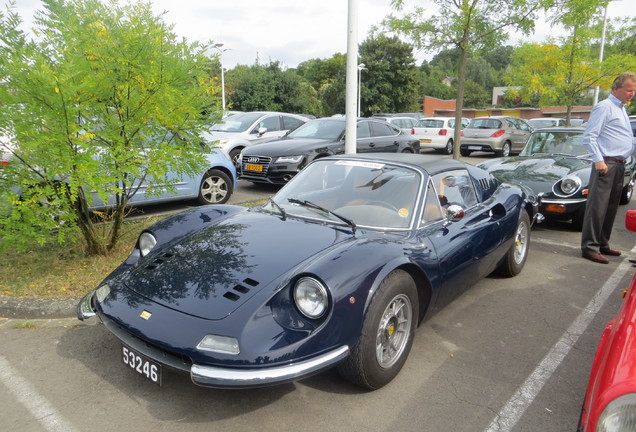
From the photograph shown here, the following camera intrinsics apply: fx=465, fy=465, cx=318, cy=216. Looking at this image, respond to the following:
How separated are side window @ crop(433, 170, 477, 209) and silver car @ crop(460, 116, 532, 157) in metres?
13.6

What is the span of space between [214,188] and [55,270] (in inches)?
139

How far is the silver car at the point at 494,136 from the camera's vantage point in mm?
16875

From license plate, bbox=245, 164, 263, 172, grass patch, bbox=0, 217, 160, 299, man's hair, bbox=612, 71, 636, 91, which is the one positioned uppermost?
man's hair, bbox=612, 71, 636, 91

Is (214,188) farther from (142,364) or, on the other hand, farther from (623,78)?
(623,78)

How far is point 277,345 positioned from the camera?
239cm

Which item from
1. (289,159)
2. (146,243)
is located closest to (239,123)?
(289,159)

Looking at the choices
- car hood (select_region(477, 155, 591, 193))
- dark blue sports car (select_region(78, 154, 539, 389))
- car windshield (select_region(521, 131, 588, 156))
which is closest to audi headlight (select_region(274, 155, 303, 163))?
car hood (select_region(477, 155, 591, 193))

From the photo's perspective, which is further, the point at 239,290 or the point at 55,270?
the point at 55,270

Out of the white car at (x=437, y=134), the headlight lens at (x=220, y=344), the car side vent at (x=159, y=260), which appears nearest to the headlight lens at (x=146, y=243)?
the car side vent at (x=159, y=260)

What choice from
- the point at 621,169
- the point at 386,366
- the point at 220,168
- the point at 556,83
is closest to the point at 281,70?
the point at 556,83

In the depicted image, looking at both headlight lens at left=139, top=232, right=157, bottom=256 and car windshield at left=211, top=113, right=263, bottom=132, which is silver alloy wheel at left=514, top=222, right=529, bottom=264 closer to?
headlight lens at left=139, top=232, right=157, bottom=256

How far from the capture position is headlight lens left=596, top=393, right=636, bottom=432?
1.49 m

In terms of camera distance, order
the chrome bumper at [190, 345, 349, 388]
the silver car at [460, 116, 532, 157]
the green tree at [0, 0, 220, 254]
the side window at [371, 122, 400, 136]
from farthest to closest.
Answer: the silver car at [460, 116, 532, 157] → the side window at [371, 122, 400, 136] → the green tree at [0, 0, 220, 254] → the chrome bumper at [190, 345, 349, 388]

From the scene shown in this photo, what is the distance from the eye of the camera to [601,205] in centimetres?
541
